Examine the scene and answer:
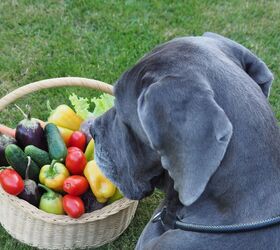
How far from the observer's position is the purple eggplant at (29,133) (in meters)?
3.36

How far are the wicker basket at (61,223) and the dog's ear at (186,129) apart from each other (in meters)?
1.20

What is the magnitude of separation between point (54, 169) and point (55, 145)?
0.16 meters

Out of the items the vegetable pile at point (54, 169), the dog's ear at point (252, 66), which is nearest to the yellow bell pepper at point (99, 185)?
the vegetable pile at point (54, 169)

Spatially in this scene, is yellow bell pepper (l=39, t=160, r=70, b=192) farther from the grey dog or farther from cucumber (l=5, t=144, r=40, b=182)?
the grey dog

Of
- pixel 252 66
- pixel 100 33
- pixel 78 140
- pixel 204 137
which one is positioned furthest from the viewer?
pixel 100 33

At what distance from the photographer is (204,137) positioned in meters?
1.91


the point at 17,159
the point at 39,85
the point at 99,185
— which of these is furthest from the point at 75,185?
the point at 39,85

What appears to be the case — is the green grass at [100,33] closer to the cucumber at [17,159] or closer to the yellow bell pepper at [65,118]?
the yellow bell pepper at [65,118]

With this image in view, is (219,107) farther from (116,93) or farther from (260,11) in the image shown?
(260,11)

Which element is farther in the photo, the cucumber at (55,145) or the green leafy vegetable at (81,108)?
the green leafy vegetable at (81,108)

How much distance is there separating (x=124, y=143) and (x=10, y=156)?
108 cm

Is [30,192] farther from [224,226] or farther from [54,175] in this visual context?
[224,226]

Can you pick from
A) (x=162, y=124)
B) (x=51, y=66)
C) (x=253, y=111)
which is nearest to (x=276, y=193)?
(x=253, y=111)

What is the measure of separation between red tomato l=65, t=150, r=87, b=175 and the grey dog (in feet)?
3.03
